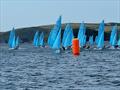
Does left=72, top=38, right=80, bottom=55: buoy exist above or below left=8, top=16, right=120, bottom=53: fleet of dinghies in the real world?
below

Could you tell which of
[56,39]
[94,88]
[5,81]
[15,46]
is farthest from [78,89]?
[15,46]

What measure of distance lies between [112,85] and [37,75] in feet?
32.6

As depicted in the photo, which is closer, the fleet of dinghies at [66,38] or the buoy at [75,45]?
→ the buoy at [75,45]

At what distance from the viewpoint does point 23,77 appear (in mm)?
42312

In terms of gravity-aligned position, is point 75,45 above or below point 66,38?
below

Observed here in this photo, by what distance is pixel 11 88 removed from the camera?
3481 cm

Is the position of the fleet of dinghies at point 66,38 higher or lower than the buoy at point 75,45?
higher

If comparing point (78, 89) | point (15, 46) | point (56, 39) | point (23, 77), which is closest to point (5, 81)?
point (23, 77)

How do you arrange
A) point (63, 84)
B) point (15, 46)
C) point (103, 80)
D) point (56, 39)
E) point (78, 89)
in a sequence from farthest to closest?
point (15, 46) < point (56, 39) < point (103, 80) < point (63, 84) < point (78, 89)

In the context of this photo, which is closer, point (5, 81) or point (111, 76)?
point (5, 81)

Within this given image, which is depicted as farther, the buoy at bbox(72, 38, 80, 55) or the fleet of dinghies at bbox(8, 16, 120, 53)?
the fleet of dinghies at bbox(8, 16, 120, 53)

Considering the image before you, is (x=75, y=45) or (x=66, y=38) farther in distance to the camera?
(x=66, y=38)

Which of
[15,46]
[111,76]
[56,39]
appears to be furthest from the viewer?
[15,46]

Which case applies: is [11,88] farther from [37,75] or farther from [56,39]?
[56,39]
